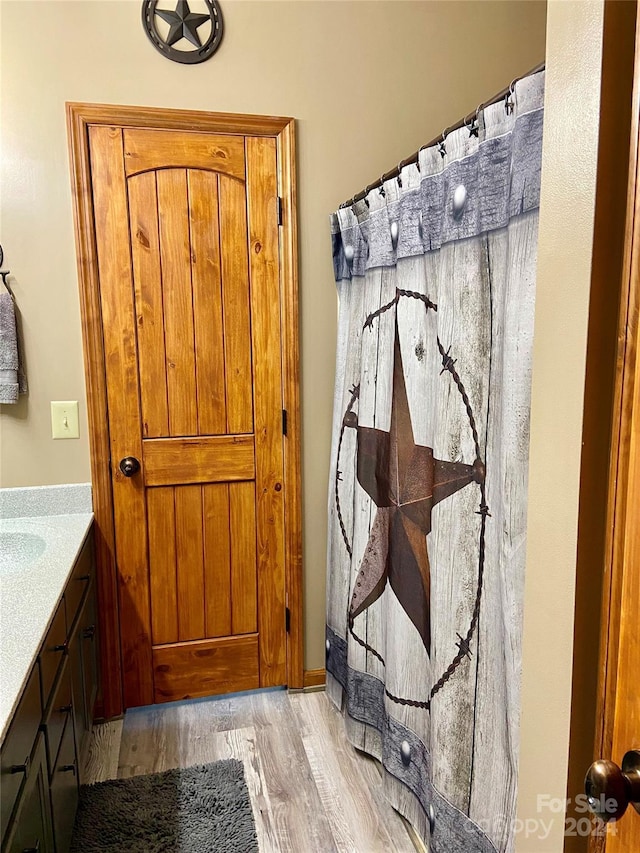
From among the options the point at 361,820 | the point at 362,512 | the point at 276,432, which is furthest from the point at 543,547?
the point at 276,432

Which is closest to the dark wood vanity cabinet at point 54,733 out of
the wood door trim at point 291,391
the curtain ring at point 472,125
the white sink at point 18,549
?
the white sink at point 18,549

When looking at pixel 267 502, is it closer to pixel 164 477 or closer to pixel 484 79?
pixel 164 477

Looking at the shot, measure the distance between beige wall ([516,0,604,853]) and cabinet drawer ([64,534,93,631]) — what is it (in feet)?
4.21

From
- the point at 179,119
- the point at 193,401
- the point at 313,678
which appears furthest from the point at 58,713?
the point at 179,119

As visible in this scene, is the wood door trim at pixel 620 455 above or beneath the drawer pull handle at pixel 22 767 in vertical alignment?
above

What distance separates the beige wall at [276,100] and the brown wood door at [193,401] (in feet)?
0.42

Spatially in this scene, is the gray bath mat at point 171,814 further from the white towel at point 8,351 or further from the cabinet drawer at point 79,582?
the white towel at point 8,351

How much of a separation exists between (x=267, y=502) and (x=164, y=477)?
42 cm

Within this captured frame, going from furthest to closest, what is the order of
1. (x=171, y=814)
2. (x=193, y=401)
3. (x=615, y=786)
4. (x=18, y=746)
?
(x=193, y=401), (x=171, y=814), (x=18, y=746), (x=615, y=786)

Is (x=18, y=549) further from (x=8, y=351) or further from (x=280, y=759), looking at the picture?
(x=280, y=759)

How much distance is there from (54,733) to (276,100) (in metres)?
2.15

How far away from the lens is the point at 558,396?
0.81 meters

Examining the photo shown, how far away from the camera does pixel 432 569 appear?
61.8 inches

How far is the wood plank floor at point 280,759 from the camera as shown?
5.97ft
